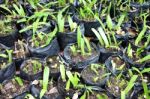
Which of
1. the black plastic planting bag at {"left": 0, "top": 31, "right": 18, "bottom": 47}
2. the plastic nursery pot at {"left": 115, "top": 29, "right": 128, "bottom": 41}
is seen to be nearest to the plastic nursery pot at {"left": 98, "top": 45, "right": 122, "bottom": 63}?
the plastic nursery pot at {"left": 115, "top": 29, "right": 128, "bottom": 41}

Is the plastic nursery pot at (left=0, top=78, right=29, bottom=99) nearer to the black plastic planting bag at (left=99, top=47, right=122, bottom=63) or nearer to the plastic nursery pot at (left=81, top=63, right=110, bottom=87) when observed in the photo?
the plastic nursery pot at (left=81, top=63, right=110, bottom=87)

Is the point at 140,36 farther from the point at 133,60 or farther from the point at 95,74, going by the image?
the point at 95,74

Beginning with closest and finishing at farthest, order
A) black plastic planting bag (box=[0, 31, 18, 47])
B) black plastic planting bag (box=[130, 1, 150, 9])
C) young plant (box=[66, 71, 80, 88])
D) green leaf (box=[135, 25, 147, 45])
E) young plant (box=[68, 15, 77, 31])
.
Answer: young plant (box=[66, 71, 80, 88]) < green leaf (box=[135, 25, 147, 45]) < young plant (box=[68, 15, 77, 31]) < black plastic planting bag (box=[0, 31, 18, 47]) < black plastic planting bag (box=[130, 1, 150, 9])

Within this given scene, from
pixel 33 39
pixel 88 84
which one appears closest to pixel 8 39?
pixel 33 39

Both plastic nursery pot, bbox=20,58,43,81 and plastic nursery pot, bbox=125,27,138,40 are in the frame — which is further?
plastic nursery pot, bbox=125,27,138,40

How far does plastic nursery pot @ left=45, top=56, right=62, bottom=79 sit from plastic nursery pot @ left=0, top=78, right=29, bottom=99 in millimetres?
288

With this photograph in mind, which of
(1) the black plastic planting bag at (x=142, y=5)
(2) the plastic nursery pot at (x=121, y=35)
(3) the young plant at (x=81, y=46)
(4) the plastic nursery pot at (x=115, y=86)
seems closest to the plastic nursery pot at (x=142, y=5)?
(1) the black plastic planting bag at (x=142, y=5)

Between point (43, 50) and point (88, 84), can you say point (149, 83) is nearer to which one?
point (88, 84)

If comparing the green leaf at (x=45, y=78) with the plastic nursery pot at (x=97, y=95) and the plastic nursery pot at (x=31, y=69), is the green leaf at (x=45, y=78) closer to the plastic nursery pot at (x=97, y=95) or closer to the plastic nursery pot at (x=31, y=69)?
the plastic nursery pot at (x=31, y=69)

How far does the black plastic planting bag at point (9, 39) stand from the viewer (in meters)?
3.37

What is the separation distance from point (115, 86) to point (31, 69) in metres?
0.89

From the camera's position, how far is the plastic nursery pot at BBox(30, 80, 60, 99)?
2.67 m

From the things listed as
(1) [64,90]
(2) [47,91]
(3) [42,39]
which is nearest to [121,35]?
(3) [42,39]

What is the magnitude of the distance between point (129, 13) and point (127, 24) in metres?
0.21
